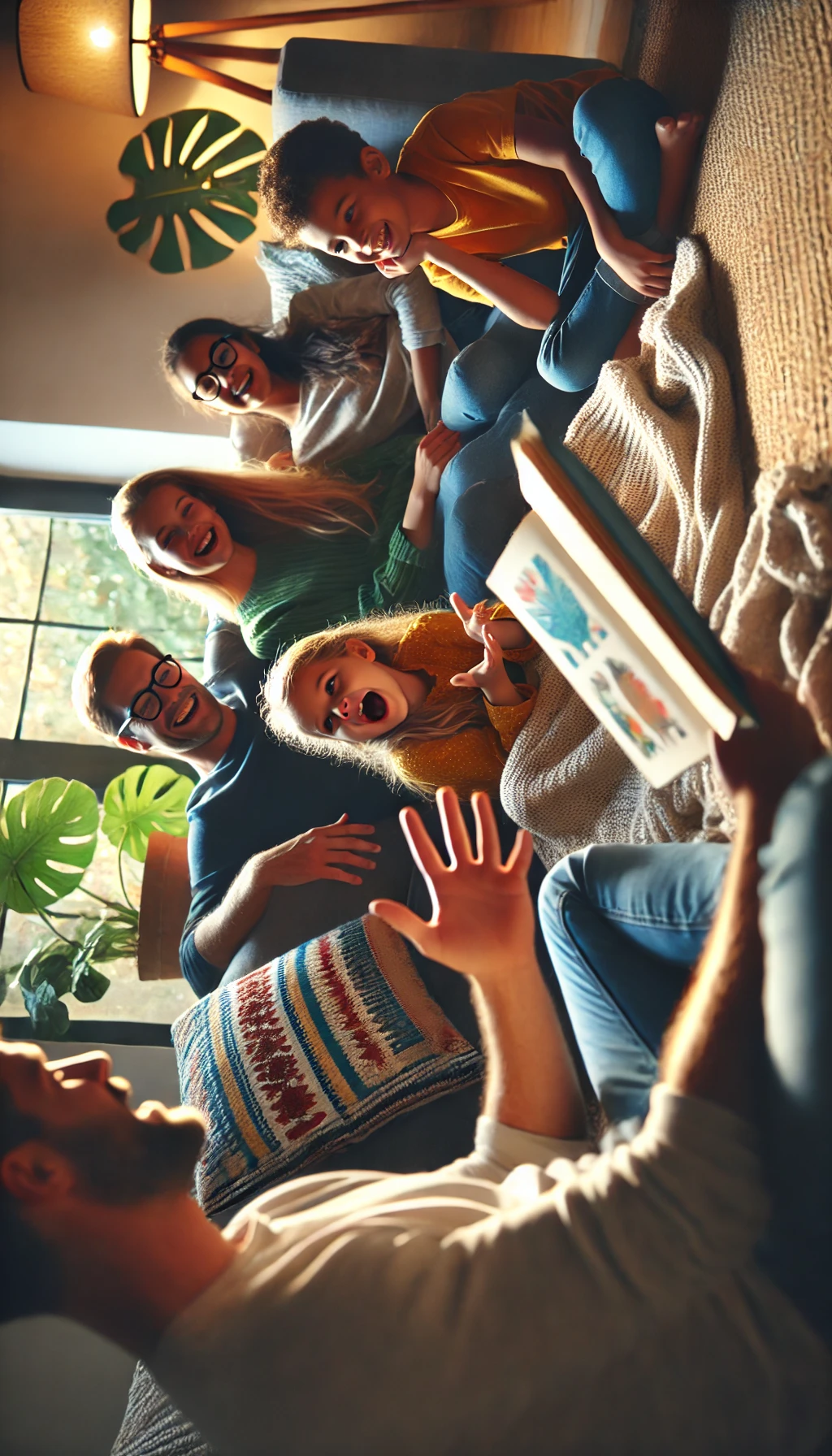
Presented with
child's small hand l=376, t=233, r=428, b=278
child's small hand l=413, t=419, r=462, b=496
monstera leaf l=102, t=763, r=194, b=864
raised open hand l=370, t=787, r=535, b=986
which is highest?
child's small hand l=376, t=233, r=428, b=278

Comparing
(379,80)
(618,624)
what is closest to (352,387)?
(379,80)

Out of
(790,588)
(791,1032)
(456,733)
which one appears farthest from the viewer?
(456,733)

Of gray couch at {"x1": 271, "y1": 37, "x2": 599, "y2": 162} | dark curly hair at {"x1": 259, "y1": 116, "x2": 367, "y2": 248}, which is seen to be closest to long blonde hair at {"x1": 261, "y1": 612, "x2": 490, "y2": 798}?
dark curly hair at {"x1": 259, "y1": 116, "x2": 367, "y2": 248}

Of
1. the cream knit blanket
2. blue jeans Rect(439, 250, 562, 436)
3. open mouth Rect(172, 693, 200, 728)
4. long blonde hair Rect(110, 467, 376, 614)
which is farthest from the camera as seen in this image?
long blonde hair Rect(110, 467, 376, 614)

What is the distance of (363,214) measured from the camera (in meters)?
1.17

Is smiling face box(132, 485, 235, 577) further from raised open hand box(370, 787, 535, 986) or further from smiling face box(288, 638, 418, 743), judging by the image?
raised open hand box(370, 787, 535, 986)

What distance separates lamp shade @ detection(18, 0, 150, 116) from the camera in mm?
1267

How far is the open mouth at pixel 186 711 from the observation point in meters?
1.34

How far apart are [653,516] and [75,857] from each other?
953 mm

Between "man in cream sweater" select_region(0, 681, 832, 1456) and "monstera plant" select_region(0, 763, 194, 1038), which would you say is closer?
"man in cream sweater" select_region(0, 681, 832, 1456)

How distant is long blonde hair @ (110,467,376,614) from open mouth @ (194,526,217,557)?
5cm

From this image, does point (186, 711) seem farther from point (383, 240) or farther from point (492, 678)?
point (383, 240)

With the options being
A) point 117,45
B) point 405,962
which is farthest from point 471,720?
point 117,45

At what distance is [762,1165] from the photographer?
21.0 inches
